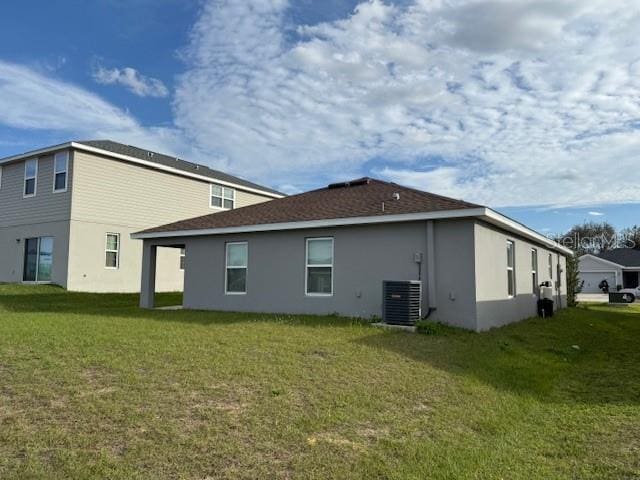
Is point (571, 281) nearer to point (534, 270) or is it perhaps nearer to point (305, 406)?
point (534, 270)

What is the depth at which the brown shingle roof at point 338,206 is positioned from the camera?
1116 cm

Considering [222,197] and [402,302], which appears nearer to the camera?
[402,302]

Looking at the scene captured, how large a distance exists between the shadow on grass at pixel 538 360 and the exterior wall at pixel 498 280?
0.44 meters

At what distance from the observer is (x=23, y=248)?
810 inches

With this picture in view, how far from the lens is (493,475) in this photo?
387cm

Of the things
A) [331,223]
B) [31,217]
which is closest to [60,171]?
[31,217]

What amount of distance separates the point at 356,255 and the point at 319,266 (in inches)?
43.4

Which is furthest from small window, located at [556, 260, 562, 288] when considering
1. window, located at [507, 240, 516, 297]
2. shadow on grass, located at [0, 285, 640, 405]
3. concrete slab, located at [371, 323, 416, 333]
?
concrete slab, located at [371, 323, 416, 333]

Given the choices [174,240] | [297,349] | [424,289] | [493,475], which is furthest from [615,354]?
[174,240]

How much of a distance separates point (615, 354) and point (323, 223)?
21.8 ft

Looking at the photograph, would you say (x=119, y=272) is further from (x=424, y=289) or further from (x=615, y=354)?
(x=615, y=354)

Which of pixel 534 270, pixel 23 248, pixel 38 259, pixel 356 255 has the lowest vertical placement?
pixel 534 270

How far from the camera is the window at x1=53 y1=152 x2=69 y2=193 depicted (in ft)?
62.8

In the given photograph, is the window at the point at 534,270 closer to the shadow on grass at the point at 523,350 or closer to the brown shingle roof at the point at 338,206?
the shadow on grass at the point at 523,350
